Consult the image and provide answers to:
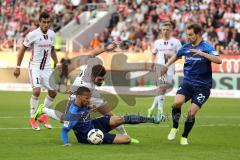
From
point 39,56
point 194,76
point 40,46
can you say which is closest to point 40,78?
point 39,56

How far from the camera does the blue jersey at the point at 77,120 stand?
1324 cm

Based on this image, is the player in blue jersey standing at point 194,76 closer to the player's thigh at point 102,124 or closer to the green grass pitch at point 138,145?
the green grass pitch at point 138,145

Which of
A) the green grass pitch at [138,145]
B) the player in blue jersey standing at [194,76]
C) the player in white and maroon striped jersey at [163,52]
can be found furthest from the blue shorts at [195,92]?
the player in white and maroon striped jersey at [163,52]

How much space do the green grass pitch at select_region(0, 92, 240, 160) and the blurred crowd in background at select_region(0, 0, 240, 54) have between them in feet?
45.6

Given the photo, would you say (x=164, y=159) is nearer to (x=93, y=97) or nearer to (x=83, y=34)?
(x=93, y=97)

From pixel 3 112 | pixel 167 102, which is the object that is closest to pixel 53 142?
pixel 3 112

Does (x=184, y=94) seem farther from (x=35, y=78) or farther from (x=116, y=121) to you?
(x=35, y=78)

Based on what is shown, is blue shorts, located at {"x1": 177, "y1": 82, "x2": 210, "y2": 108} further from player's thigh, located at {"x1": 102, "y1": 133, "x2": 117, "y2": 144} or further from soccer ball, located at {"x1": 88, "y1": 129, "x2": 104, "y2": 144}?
soccer ball, located at {"x1": 88, "y1": 129, "x2": 104, "y2": 144}

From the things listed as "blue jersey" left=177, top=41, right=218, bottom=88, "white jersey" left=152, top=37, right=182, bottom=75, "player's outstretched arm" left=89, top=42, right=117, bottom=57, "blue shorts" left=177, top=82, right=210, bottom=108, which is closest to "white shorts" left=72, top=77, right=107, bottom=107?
"player's outstretched arm" left=89, top=42, right=117, bottom=57

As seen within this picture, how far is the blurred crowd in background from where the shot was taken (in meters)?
35.0

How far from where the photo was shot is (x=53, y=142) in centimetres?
1395

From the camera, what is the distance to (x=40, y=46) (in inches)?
678

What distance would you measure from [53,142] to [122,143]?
139 cm

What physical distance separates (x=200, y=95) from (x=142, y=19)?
83.9ft
